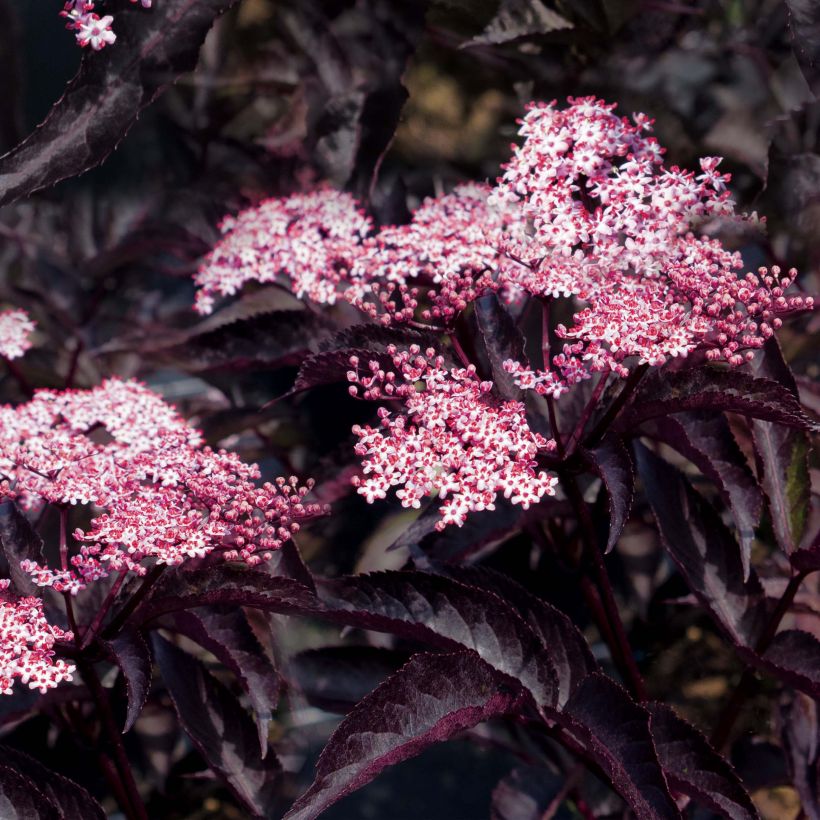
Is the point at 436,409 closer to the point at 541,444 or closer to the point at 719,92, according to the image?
the point at 541,444

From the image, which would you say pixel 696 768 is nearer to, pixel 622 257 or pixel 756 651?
pixel 756 651

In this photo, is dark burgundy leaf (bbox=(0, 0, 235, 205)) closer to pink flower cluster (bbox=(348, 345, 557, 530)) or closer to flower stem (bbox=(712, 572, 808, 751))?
pink flower cluster (bbox=(348, 345, 557, 530))

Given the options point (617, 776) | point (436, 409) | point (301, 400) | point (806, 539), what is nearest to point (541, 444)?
point (436, 409)

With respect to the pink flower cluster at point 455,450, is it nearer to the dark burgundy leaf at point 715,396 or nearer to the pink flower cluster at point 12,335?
Result: the dark burgundy leaf at point 715,396

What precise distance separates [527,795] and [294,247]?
46 cm

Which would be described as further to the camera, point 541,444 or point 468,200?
point 468,200

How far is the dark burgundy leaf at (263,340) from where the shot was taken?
0.81m

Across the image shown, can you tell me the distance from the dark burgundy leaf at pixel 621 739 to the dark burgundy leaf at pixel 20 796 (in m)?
0.32

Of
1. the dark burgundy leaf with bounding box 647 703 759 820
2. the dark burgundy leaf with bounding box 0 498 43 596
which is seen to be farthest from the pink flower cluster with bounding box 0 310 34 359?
the dark burgundy leaf with bounding box 647 703 759 820

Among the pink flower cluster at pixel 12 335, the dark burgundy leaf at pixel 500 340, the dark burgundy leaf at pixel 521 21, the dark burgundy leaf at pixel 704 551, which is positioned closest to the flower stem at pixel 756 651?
the dark burgundy leaf at pixel 704 551

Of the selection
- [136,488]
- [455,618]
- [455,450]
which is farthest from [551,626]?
[136,488]

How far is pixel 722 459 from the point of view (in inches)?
25.6

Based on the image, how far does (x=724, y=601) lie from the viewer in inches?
27.7

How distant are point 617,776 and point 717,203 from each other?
0.34 metres
